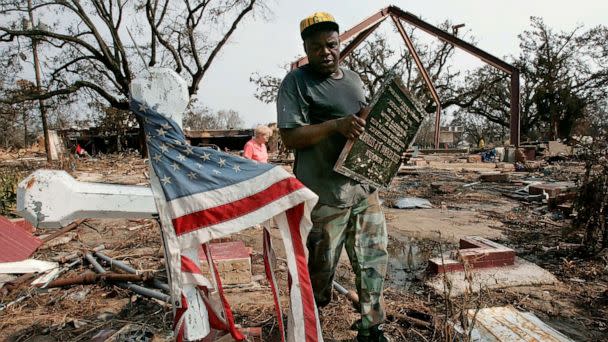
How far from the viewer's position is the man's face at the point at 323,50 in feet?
7.59

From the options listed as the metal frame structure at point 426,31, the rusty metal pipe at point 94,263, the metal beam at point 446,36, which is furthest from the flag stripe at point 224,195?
the metal beam at point 446,36

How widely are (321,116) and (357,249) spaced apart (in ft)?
2.89

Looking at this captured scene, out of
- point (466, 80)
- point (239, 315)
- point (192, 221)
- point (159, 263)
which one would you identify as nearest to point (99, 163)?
point (159, 263)

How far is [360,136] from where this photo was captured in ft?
7.35

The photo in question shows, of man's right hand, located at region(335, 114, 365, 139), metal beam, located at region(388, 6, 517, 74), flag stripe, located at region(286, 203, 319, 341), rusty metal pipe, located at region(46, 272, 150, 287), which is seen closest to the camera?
flag stripe, located at region(286, 203, 319, 341)

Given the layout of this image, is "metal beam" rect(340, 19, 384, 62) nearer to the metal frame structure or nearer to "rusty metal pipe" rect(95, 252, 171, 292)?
the metal frame structure

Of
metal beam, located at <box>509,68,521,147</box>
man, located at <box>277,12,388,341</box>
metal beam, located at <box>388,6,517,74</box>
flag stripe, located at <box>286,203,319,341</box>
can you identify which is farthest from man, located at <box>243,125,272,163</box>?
metal beam, located at <box>509,68,521,147</box>

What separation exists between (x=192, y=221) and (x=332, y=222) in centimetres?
113

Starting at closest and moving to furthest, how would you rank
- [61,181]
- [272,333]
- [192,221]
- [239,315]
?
[61,181] < [192,221] < [272,333] < [239,315]

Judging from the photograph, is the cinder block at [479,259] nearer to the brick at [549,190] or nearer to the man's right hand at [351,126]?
the man's right hand at [351,126]

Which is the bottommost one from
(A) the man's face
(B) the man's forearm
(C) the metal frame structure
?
(B) the man's forearm

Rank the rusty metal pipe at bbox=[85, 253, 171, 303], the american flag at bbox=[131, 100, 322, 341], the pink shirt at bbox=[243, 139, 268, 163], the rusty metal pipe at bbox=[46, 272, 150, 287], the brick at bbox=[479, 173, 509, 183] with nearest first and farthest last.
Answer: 1. the american flag at bbox=[131, 100, 322, 341]
2. the rusty metal pipe at bbox=[85, 253, 171, 303]
3. the rusty metal pipe at bbox=[46, 272, 150, 287]
4. the pink shirt at bbox=[243, 139, 268, 163]
5. the brick at bbox=[479, 173, 509, 183]

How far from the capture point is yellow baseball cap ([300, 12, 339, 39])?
227 cm

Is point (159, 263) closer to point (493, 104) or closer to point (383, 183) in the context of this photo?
point (383, 183)
